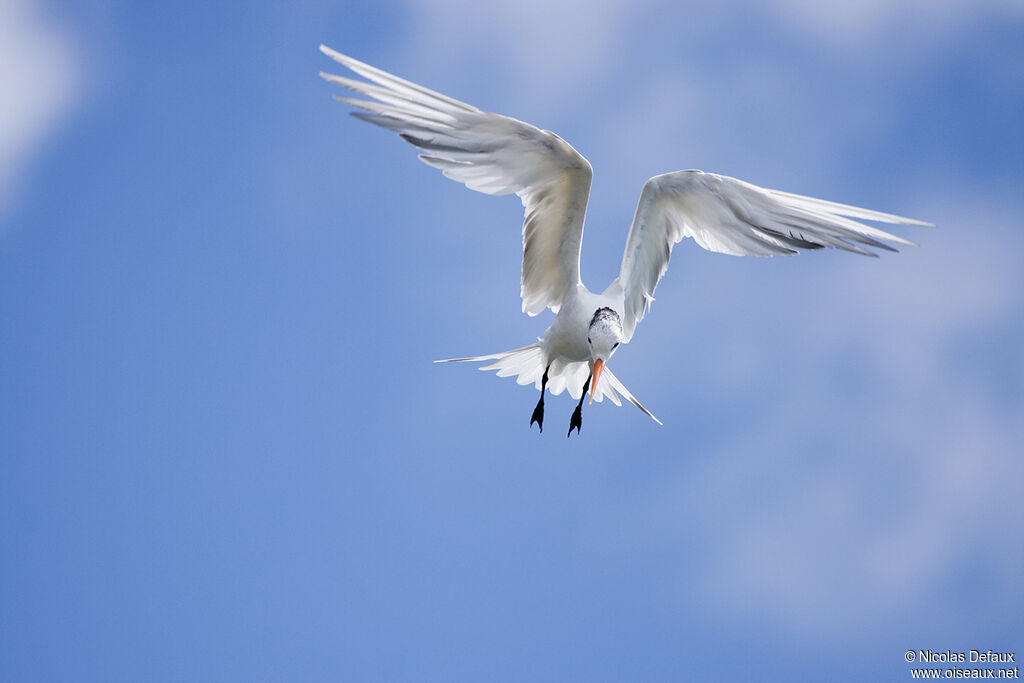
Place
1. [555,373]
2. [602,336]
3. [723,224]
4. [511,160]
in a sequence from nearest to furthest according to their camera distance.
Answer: [511,160], [602,336], [723,224], [555,373]

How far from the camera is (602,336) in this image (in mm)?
8750

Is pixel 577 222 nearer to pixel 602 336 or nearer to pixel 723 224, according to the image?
pixel 602 336

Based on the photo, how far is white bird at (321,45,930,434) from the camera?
25.7ft

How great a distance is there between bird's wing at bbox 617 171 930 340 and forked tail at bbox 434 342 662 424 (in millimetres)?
753

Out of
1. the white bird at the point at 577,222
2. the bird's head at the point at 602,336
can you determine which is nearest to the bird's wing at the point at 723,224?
the white bird at the point at 577,222

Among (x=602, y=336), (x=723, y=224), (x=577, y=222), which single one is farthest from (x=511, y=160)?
(x=723, y=224)

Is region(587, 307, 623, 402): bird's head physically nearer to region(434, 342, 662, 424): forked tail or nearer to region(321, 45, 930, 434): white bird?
region(321, 45, 930, 434): white bird

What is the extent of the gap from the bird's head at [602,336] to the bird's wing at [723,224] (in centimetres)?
53

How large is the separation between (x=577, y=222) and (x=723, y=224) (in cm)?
132

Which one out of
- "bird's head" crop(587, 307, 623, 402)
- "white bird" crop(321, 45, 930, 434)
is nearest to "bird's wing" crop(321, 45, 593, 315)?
"white bird" crop(321, 45, 930, 434)

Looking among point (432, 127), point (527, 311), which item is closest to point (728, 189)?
point (527, 311)

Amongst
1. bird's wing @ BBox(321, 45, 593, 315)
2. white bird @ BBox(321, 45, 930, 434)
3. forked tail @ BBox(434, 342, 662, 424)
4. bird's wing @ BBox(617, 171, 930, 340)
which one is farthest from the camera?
forked tail @ BBox(434, 342, 662, 424)

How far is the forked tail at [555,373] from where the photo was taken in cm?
998

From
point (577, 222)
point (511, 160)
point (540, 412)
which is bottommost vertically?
point (540, 412)
